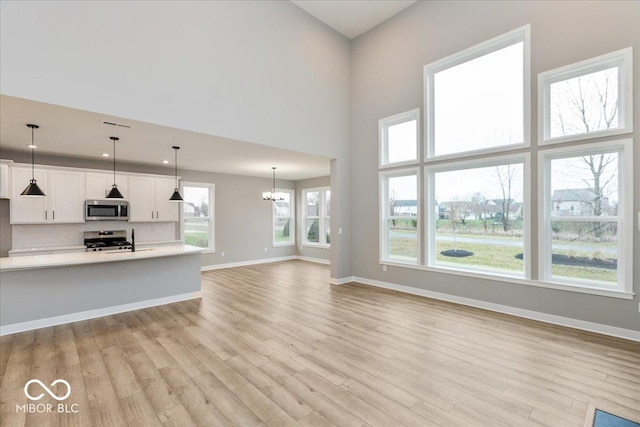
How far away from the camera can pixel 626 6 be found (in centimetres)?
324

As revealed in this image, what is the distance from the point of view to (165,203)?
264 inches

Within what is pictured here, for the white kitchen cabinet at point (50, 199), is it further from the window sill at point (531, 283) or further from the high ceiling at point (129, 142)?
the window sill at point (531, 283)

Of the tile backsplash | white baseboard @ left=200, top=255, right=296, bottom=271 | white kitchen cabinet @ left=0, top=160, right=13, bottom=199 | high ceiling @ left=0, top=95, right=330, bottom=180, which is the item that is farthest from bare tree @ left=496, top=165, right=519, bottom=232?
white kitchen cabinet @ left=0, top=160, right=13, bottom=199

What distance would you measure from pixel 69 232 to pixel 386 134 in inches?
272

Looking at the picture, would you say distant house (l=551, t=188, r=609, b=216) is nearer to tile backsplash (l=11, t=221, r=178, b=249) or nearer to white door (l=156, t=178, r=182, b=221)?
white door (l=156, t=178, r=182, b=221)

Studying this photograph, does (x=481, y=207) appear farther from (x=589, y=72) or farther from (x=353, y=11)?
(x=353, y=11)

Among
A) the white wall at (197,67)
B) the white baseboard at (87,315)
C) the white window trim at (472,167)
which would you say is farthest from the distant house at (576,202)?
the white baseboard at (87,315)

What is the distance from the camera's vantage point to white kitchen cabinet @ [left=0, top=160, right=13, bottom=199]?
481 cm

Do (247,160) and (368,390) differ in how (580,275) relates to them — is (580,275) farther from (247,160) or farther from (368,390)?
(247,160)

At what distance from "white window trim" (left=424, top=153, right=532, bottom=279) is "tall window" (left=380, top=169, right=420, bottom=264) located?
21cm

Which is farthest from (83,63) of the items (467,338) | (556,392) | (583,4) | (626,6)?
(626,6)

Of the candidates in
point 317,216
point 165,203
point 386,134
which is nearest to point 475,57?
point 386,134

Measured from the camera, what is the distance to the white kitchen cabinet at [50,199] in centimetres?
502

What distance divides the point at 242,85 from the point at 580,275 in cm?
554
